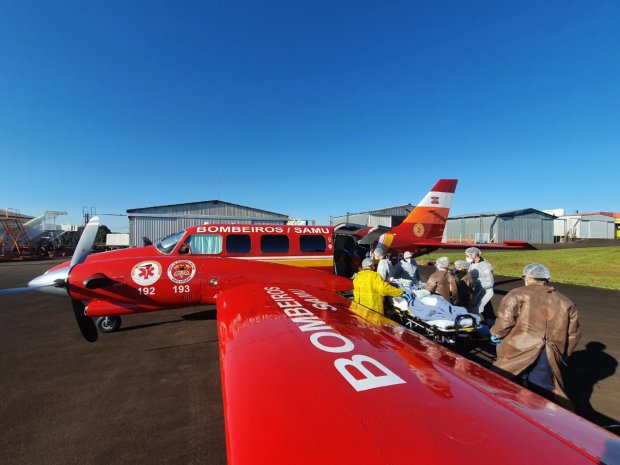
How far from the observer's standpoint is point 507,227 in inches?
1478

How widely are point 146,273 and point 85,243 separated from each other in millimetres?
1347

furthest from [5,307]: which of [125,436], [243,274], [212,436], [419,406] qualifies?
[419,406]

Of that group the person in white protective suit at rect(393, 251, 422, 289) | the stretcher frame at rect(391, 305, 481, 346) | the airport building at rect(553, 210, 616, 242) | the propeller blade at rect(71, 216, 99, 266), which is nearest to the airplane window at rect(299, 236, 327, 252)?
the person in white protective suit at rect(393, 251, 422, 289)

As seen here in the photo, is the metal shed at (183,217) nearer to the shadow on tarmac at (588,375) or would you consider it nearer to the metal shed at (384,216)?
the metal shed at (384,216)

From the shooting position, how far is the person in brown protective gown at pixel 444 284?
17.1 ft

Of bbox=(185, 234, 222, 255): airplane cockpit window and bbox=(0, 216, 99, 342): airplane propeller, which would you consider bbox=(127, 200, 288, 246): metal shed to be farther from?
bbox=(0, 216, 99, 342): airplane propeller

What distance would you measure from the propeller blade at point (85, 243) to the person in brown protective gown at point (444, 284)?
6644mm

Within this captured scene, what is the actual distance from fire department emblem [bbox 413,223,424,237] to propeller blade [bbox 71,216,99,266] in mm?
10269

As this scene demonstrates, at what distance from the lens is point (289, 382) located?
1.62 meters

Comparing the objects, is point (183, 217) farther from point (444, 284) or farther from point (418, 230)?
point (444, 284)

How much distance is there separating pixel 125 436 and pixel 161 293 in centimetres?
278

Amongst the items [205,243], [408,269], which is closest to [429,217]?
[408,269]

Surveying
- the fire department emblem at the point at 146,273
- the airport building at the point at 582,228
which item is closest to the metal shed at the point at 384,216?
the airport building at the point at 582,228

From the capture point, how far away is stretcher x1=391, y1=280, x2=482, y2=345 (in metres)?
3.99
